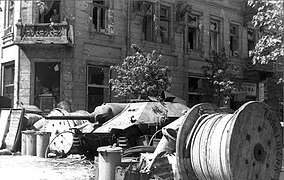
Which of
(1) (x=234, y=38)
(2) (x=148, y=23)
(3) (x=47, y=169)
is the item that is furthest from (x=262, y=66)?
(3) (x=47, y=169)

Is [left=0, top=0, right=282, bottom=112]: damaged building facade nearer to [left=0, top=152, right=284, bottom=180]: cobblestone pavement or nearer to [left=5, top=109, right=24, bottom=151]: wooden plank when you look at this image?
[left=5, top=109, right=24, bottom=151]: wooden plank

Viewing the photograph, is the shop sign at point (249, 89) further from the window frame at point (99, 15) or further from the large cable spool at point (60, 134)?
the large cable spool at point (60, 134)

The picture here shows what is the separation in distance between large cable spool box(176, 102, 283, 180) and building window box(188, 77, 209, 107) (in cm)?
1386

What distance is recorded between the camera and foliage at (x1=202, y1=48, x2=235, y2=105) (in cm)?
1858

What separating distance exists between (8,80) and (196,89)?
30.7ft

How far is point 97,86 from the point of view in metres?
16.6

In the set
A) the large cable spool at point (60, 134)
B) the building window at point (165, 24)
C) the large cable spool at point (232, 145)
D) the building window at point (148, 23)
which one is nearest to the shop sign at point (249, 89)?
the building window at point (165, 24)

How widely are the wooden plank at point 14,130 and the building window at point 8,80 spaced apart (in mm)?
3095

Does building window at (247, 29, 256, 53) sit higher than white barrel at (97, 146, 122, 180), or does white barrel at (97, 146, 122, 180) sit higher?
building window at (247, 29, 256, 53)

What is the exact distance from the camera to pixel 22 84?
1585 cm

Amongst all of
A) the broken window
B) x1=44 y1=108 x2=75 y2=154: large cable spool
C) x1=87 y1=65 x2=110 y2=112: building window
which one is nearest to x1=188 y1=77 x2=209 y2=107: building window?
x1=87 y1=65 x2=110 y2=112: building window

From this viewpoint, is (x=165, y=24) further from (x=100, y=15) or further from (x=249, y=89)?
(x=249, y=89)

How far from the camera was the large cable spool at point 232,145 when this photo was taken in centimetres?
518

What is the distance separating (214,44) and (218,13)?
1740 millimetres
